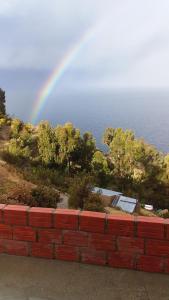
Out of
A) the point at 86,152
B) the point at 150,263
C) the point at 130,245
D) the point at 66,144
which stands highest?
the point at 66,144

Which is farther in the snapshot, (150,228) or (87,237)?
(87,237)

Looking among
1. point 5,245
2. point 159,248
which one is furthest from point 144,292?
point 5,245

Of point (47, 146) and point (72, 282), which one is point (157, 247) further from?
point (47, 146)

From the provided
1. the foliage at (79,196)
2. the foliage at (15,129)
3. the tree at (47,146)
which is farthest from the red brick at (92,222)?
the foliage at (15,129)

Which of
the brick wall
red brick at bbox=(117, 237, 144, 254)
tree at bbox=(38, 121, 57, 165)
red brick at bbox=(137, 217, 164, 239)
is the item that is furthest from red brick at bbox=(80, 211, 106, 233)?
tree at bbox=(38, 121, 57, 165)

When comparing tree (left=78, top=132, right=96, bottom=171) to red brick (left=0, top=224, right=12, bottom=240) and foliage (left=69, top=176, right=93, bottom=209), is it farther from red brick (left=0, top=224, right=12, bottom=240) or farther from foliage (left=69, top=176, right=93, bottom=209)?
red brick (left=0, top=224, right=12, bottom=240)

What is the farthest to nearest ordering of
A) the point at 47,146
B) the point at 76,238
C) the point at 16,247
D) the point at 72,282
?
the point at 47,146 < the point at 16,247 < the point at 76,238 < the point at 72,282

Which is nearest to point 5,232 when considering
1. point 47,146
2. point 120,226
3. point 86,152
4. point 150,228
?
point 120,226

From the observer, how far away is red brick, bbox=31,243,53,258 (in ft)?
8.58

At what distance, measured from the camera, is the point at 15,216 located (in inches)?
103

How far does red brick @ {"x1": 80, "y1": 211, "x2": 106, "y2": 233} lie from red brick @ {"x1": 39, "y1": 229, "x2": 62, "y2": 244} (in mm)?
227

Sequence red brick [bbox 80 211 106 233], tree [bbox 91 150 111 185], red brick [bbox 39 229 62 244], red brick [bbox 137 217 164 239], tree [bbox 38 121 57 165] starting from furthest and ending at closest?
1. tree [bbox 91 150 111 185]
2. tree [bbox 38 121 57 165]
3. red brick [bbox 39 229 62 244]
4. red brick [bbox 80 211 106 233]
5. red brick [bbox 137 217 164 239]

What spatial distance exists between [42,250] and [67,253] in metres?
0.23

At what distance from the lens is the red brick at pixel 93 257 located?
2.52 meters
